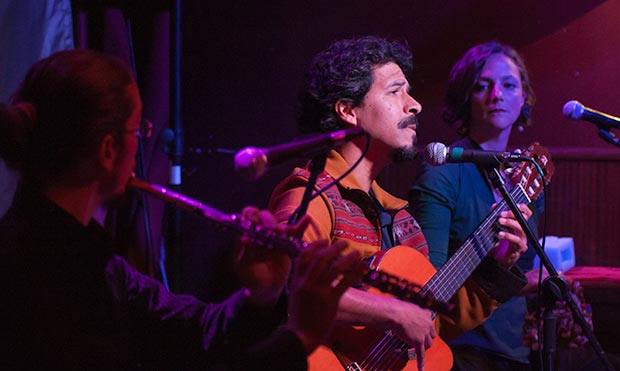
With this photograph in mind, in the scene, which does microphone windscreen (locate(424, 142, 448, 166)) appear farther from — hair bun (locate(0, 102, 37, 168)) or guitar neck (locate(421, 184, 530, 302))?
hair bun (locate(0, 102, 37, 168))

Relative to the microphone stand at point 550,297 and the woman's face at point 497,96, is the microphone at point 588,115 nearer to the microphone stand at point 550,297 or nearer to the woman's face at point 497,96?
the microphone stand at point 550,297

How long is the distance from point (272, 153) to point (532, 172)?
72.5 inches

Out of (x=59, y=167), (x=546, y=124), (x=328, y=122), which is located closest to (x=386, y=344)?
(x=328, y=122)

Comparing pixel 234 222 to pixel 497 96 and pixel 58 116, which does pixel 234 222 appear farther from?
pixel 497 96

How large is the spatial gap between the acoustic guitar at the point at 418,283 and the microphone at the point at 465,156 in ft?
1.22

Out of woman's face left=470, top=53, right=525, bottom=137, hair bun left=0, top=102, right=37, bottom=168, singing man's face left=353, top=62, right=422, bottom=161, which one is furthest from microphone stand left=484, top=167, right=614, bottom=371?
hair bun left=0, top=102, right=37, bottom=168

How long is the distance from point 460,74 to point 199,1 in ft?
6.82

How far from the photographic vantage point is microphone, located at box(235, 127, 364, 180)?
156 cm

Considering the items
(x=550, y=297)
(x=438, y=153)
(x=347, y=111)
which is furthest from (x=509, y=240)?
(x=347, y=111)

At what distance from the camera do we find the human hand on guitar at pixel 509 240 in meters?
2.92

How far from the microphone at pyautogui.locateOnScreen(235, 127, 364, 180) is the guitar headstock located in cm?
142

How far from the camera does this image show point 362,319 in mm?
2502

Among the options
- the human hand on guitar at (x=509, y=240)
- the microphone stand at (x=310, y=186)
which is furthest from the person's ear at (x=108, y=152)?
the human hand on guitar at (x=509, y=240)

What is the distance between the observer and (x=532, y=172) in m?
3.14
